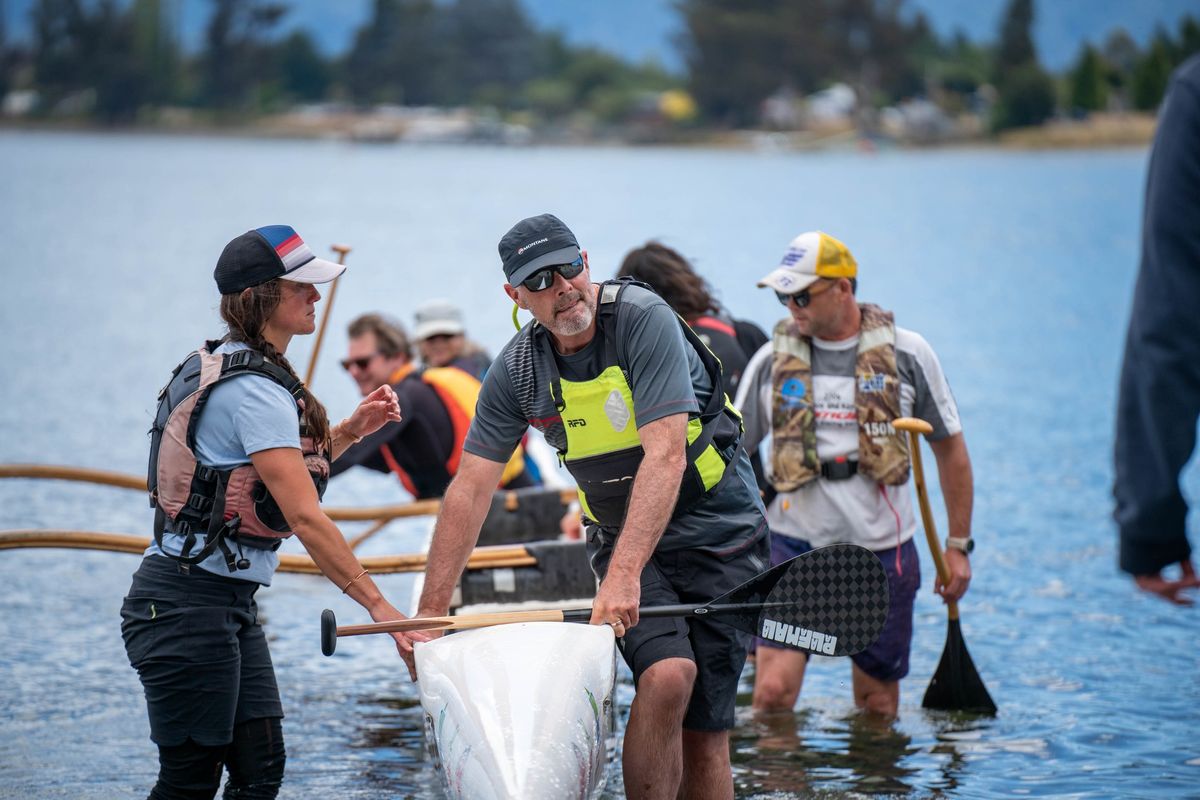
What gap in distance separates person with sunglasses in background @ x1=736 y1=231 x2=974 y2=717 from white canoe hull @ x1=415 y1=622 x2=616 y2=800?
5.97 ft

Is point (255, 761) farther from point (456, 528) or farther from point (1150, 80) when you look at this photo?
point (1150, 80)

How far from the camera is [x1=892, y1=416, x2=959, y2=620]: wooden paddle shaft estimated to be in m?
5.66

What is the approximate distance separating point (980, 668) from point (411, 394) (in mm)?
3474

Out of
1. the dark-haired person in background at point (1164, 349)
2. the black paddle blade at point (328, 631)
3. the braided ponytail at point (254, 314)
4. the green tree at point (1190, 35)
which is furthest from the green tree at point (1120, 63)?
the dark-haired person in background at point (1164, 349)

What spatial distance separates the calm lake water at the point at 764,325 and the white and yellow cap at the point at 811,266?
6.76 feet

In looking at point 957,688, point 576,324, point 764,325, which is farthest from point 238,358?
point 764,325

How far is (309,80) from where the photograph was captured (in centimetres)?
18762

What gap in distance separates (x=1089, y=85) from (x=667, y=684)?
13558 centimetres

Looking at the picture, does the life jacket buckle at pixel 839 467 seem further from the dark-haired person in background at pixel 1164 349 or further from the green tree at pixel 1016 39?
the green tree at pixel 1016 39

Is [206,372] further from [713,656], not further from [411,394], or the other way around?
[411,394]

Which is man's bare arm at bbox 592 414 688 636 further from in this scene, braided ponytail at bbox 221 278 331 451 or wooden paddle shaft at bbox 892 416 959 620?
wooden paddle shaft at bbox 892 416 959 620

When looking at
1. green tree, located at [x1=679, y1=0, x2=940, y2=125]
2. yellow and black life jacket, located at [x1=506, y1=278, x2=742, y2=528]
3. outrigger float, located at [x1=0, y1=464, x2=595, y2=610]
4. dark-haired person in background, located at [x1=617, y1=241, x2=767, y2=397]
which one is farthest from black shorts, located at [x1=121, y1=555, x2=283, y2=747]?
green tree, located at [x1=679, y1=0, x2=940, y2=125]

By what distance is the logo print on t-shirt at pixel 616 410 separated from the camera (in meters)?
4.52

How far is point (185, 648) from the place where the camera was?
169 inches
